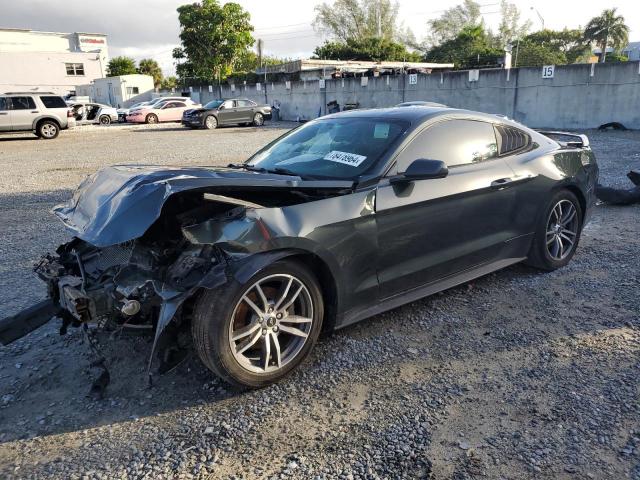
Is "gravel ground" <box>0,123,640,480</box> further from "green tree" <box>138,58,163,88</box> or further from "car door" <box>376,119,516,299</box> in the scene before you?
"green tree" <box>138,58,163,88</box>

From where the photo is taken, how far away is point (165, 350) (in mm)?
2896

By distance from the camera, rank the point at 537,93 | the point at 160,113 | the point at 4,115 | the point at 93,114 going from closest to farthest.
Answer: the point at 4,115
the point at 537,93
the point at 160,113
the point at 93,114

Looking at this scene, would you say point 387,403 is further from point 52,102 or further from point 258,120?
point 258,120

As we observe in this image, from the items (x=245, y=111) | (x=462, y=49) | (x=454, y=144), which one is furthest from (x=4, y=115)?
(x=462, y=49)

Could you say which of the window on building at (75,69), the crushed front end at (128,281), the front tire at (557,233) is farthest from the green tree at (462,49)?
the crushed front end at (128,281)

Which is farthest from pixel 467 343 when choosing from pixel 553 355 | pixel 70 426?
pixel 70 426

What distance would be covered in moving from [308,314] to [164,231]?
1012mm

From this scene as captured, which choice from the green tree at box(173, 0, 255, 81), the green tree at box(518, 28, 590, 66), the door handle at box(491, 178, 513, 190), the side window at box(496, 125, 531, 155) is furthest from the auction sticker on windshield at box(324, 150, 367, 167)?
the green tree at box(518, 28, 590, 66)

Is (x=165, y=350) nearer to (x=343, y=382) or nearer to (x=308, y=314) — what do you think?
(x=308, y=314)

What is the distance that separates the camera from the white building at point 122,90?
49.9 m

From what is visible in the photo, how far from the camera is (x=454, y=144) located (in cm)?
405

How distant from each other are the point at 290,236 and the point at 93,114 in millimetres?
32275

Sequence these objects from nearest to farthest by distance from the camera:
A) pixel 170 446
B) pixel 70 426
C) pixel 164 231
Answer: pixel 170 446, pixel 70 426, pixel 164 231

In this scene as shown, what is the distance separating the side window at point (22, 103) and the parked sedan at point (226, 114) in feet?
23.6
